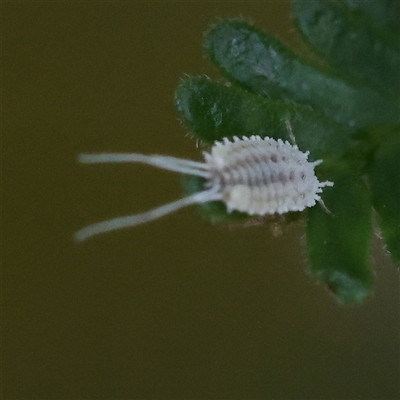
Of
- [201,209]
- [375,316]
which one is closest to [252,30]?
[201,209]

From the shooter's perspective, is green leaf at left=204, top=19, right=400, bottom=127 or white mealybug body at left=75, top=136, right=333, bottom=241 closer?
white mealybug body at left=75, top=136, right=333, bottom=241

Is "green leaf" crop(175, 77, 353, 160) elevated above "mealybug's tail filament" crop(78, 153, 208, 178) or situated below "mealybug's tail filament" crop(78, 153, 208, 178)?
above

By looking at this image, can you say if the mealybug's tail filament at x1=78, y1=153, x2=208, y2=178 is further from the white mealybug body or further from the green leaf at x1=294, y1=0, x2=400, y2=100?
the green leaf at x1=294, y1=0, x2=400, y2=100

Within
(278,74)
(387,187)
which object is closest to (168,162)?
(278,74)

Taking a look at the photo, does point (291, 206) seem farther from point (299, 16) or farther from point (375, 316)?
point (375, 316)

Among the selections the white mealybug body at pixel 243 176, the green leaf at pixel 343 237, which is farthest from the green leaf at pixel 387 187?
the white mealybug body at pixel 243 176

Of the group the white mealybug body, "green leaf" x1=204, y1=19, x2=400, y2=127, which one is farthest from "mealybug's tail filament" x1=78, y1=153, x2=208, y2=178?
"green leaf" x1=204, y1=19, x2=400, y2=127
